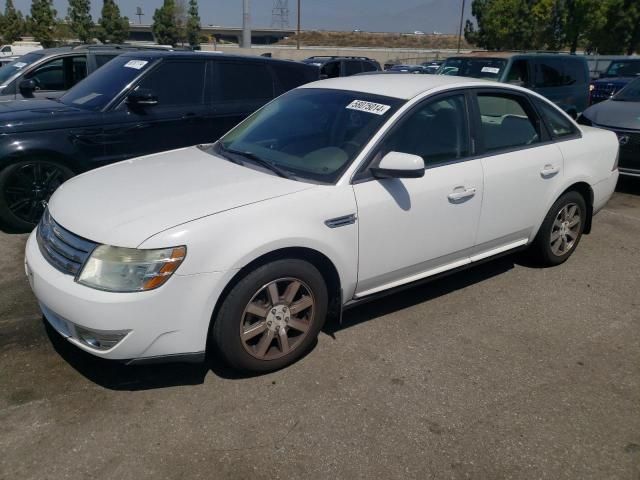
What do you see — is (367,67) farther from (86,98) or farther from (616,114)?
(86,98)

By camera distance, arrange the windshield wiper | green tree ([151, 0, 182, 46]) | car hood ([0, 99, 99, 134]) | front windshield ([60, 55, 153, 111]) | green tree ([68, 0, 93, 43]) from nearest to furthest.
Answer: the windshield wiper
car hood ([0, 99, 99, 134])
front windshield ([60, 55, 153, 111])
green tree ([68, 0, 93, 43])
green tree ([151, 0, 182, 46])

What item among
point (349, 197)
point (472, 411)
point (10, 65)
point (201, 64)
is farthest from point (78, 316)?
point (10, 65)

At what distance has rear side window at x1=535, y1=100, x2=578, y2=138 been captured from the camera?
450cm

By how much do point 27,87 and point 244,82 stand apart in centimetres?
271

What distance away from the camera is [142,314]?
8.81ft

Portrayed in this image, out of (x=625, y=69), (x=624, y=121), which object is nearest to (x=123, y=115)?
(x=624, y=121)

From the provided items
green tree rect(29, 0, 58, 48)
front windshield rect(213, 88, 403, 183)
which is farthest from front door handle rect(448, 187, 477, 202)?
green tree rect(29, 0, 58, 48)

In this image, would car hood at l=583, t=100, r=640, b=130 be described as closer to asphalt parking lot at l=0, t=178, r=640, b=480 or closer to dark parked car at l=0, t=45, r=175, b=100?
asphalt parking lot at l=0, t=178, r=640, b=480

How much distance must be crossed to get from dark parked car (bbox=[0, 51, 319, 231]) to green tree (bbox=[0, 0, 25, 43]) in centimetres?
4979

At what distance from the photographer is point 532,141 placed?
439cm

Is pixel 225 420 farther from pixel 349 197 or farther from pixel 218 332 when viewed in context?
pixel 349 197

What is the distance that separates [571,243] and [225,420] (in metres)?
3.56

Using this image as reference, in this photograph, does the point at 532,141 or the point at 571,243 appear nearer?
the point at 532,141

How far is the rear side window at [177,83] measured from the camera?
226 inches
